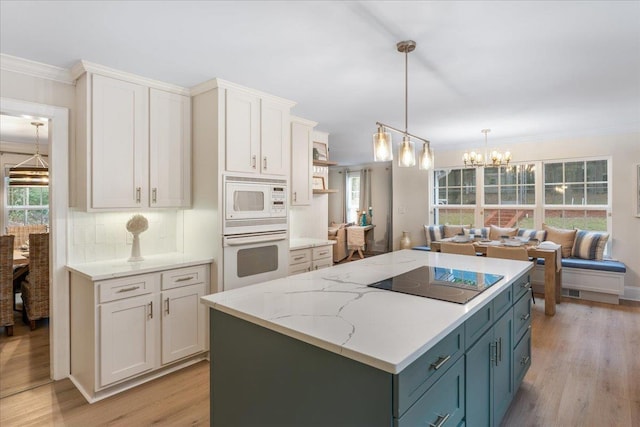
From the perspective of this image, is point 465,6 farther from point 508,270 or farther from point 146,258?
point 146,258

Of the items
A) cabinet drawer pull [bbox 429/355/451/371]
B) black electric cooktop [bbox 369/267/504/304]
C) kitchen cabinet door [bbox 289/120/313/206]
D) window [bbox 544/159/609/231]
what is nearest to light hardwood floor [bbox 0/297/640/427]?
black electric cooktop [bbox 369/267/504/304]

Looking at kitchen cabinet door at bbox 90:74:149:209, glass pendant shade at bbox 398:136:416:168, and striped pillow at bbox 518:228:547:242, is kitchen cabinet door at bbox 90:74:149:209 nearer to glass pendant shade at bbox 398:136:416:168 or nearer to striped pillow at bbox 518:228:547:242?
glass pendant shade at bbox 398:136:416:168

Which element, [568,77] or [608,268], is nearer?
[568,77]

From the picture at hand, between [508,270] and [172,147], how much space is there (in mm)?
2771

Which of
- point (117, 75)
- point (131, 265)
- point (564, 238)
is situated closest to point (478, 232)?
point (564, 238)

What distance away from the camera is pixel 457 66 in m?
2.62

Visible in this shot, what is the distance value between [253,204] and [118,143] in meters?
1.15

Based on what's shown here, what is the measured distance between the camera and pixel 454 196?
6410 millimetres

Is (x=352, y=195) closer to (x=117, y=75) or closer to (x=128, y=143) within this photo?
(x=128, y=143)

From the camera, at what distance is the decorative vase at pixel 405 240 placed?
6663mm

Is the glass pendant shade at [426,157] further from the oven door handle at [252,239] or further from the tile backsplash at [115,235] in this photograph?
the tile backsplash at [115,235]

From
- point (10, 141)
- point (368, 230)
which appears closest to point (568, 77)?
point (368, 230)

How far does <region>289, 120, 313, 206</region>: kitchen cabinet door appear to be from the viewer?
157 inches

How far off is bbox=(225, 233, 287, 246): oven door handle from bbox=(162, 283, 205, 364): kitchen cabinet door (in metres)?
0.43
